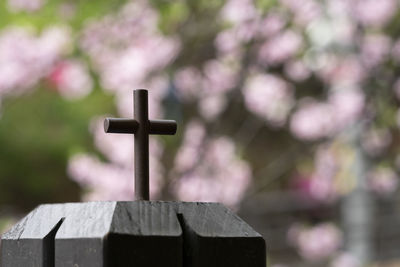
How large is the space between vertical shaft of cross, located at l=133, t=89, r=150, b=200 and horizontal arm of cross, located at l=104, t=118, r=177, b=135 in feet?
0.04

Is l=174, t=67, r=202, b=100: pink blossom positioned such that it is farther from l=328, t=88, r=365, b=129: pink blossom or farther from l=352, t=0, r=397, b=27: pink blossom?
l=352, t=0, r=397, b=27: pink blossom

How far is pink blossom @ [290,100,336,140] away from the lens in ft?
21.7

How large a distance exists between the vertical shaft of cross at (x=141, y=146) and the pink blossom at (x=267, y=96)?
14.8 ft

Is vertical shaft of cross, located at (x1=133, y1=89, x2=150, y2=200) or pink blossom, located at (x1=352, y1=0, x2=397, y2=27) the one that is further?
pink blossom, located at (x1=352, y1=0, x2=397, y2=27)

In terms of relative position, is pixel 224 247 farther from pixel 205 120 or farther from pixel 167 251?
pixel 205 120

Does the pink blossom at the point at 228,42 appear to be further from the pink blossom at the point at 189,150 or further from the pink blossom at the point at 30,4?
the pink blossom at the point at 30,4

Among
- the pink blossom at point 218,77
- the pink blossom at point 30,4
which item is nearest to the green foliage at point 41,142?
the pink blossom at point 30,4

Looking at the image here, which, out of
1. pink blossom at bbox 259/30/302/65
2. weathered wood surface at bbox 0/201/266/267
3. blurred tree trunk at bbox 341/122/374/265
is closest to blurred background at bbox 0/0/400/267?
pink blossom at bbox 259/30/302/65

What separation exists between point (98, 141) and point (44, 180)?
2527 millimetres

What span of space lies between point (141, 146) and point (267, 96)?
4767mm

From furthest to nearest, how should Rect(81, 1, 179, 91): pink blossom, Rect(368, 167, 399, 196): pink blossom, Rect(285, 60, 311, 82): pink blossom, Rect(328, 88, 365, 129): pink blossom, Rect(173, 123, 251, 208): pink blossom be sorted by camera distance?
1. Rect(368, 167, 399, 196): pink blossom
2. Rect(285, 60, 311, 82): pink blossom
3. Rect(328, 88, 365, 129): pink blossom
4. Rect(81, 1, 179, 91): pink blossom
5. Rect(173, 123, 251, 208): pink blossom

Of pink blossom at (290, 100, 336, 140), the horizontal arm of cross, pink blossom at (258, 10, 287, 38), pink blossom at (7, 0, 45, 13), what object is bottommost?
pink blossom at (290, 100, 336, 140)

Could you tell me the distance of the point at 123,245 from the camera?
1287 mm

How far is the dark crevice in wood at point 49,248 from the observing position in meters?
1.39
